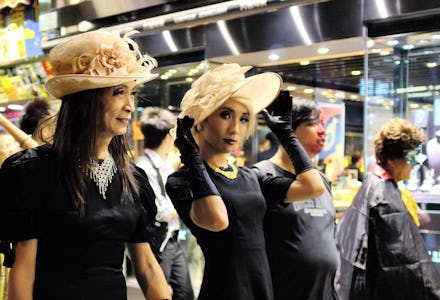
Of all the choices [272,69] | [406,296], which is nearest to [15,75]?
[272,69]

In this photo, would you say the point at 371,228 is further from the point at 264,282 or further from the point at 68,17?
the point at 68,17

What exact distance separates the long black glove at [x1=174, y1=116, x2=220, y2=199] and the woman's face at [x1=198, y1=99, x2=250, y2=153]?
0.16 meters

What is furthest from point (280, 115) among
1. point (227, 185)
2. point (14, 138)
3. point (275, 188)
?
point (14, 138)

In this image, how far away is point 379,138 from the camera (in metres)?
3.66

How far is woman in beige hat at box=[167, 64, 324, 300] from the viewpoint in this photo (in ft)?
8.20

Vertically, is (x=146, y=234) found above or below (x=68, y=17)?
below

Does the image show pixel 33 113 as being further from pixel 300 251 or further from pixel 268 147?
pixel 268 147

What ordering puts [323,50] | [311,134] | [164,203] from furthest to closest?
1. [323,50]
2. [164,203]
3. [311,134]

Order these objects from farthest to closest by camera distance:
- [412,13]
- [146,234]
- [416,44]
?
[416,44]
[412,13]
[146,234]

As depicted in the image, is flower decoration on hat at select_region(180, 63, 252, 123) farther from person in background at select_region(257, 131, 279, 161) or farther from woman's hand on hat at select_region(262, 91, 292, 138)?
person in background at select_region(257, 131, 279, 161)

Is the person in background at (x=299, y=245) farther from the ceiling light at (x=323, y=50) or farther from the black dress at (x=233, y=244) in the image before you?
the ceiling light at (x=323, y=50)

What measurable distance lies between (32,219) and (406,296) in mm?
2148

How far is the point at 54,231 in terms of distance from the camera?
195 centimetres

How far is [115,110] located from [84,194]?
300mm
